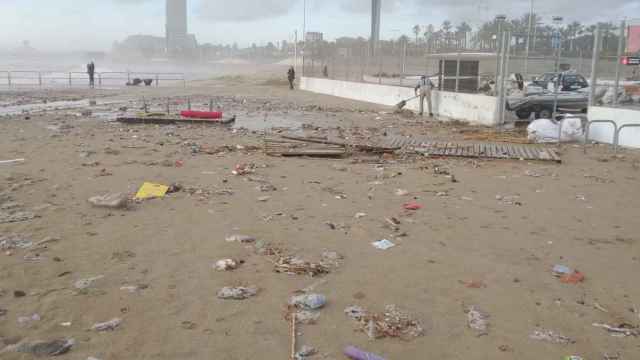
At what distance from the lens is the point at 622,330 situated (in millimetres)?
3793

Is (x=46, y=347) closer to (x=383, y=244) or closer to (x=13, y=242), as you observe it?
(x=13, y=242)

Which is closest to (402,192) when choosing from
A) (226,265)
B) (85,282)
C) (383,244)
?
(383,244)

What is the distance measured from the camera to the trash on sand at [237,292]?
4277 millimetres

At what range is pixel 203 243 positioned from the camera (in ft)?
18.1

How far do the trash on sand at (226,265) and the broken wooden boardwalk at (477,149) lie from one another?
6.59 metres

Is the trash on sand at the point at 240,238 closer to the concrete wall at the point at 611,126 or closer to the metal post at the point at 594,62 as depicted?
the concrete wall at the point at 611,126

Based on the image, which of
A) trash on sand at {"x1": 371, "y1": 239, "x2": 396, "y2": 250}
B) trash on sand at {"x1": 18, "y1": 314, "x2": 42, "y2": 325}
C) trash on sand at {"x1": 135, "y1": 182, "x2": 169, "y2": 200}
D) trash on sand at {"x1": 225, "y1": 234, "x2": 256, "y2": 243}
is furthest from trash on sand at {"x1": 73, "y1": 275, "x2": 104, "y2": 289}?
trash on sand at {"x1": 135, "y1": 182, "x2": 169, "y2": 200}

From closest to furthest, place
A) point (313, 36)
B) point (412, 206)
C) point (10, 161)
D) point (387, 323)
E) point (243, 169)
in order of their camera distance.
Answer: point (387, 323) < point (412, 206) < point (243, 169) < point (10, 161) < point (313, 36)

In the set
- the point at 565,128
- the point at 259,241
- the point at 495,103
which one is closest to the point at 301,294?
the point at 259,241

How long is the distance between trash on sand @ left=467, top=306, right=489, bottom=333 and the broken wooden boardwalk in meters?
6.90

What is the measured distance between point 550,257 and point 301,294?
2.43 metres

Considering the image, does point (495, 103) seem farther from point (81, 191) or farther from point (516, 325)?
point (516, 325)

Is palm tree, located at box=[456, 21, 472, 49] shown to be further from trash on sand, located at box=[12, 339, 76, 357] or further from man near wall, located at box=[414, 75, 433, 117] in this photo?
trash on sand, located at box=[12, 339, 76, 357]

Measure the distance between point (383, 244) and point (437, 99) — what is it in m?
14.6
